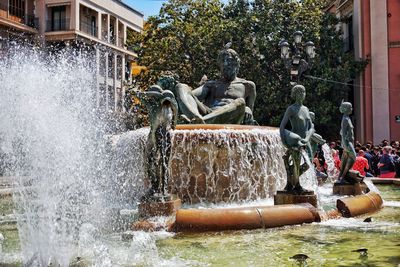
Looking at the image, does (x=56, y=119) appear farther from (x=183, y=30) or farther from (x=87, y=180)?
(x=183, y=30)

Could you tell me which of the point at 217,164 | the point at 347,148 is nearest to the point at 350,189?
the point at 347,148

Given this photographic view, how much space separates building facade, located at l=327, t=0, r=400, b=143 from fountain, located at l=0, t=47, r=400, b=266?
15.7 meters

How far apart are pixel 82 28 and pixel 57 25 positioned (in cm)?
198

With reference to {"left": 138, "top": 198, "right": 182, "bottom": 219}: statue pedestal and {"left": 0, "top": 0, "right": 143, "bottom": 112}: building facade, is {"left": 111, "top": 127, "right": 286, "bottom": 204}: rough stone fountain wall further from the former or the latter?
{"left": 0, "top": 0, "right": 143, "bottom": 112}: building facade

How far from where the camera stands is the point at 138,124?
26.7 m

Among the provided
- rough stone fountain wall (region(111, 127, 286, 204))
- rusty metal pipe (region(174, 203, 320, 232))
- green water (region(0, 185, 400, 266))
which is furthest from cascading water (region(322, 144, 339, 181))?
rusty metal pipe (region(174, 203, 320, 232))

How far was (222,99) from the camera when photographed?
10461 mm

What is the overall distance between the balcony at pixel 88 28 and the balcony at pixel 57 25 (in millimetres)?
1325

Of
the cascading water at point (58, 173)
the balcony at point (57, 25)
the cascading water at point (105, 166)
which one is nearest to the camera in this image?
the cascading water at point (58, 173)

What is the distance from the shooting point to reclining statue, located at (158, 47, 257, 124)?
31.7ft

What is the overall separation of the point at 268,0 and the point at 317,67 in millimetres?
4247

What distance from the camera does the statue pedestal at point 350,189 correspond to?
31.0 feet

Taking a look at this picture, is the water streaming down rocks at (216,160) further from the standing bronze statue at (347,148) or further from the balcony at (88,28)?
the balcony at (88,28)

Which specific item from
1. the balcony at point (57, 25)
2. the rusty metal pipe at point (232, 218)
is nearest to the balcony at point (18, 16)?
the balcony at point (57, 25)
